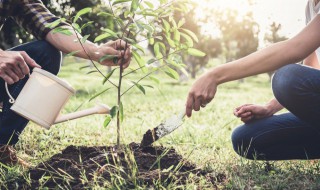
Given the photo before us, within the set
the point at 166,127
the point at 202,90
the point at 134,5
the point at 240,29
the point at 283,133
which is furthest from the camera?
the point at 240,29

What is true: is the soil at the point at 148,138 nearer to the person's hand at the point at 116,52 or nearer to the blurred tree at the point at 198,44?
the person's hand at the point at 116,52

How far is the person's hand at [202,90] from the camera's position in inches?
76.3

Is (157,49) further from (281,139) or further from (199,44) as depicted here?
(199,44)

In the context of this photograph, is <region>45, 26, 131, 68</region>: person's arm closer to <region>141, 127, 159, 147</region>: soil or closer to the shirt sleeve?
the shirt sleeve

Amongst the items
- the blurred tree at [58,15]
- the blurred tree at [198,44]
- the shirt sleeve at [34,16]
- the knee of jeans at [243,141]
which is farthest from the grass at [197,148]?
the blurred tree at [198,44]

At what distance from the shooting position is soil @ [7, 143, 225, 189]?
6.04 ft

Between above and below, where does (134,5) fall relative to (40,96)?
above

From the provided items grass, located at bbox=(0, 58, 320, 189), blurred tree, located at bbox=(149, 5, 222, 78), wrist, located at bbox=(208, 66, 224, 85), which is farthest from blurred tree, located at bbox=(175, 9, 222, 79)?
wrist, located at bbox=(208, 66, 224, 85)

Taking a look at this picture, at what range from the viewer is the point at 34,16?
8.72 ft

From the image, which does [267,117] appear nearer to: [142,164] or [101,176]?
[142,164]

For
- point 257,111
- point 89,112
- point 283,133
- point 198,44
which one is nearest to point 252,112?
point 257,111

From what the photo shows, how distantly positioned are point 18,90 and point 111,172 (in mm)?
919

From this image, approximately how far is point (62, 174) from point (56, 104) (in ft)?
1.31

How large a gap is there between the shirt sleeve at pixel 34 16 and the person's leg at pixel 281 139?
1561 mm
